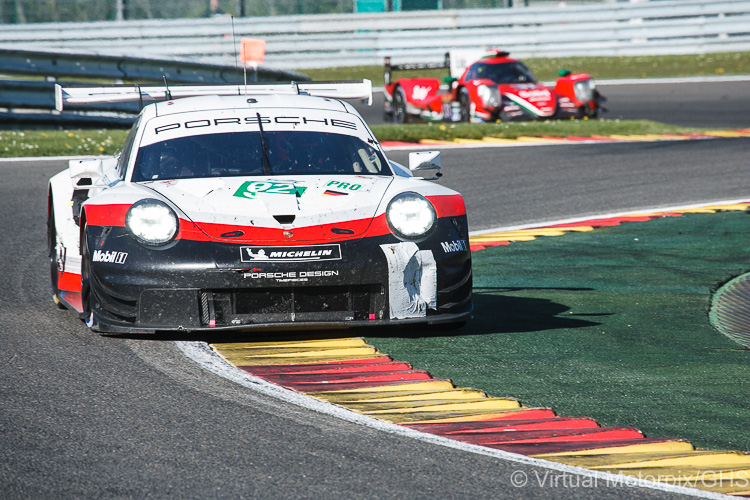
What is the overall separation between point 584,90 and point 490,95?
1.44 m

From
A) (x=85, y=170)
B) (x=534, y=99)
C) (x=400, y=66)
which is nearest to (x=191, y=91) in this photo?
(x=85, y=170)

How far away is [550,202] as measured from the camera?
403 inches

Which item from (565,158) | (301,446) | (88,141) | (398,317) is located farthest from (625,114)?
→ (301,446)

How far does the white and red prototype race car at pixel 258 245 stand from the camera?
4836 mm

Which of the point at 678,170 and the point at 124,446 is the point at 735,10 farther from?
the point at 124,446

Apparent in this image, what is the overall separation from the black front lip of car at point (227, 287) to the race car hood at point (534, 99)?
11.8 meters

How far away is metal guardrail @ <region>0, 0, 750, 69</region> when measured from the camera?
2450 cm

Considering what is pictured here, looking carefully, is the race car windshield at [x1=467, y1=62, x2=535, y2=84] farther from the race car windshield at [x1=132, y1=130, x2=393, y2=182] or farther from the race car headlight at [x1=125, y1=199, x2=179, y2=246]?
the race car headlight at [x1=125, y1=199, x2=179, y2=246]

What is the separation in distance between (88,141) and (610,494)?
11.4 metres

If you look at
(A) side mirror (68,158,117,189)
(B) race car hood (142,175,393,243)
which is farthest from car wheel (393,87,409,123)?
(B) race car hood (142,175,393,243)

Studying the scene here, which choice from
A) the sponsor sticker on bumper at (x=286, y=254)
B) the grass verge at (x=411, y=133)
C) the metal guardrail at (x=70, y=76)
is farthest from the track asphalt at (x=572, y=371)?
the metal guardrail at (x=70, y=76)

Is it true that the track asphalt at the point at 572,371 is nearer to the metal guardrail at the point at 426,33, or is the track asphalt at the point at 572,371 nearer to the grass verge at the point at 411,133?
the grass verge at the point at 411,133

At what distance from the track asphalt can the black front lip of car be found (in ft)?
0.60

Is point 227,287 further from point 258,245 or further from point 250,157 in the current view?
point 250,157
